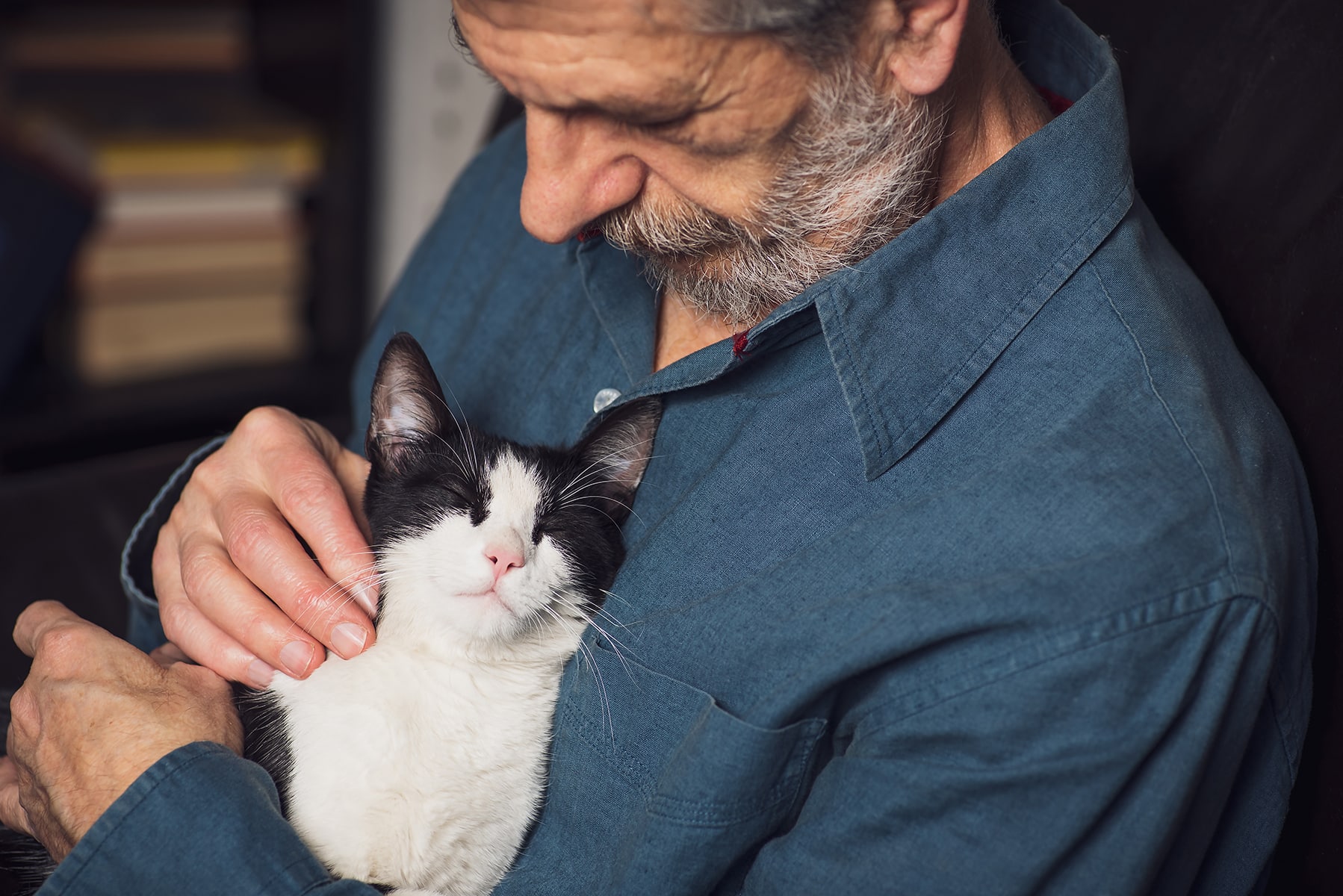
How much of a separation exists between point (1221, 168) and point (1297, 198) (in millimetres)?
122

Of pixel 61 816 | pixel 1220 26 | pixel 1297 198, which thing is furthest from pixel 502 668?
pixel 1220 26

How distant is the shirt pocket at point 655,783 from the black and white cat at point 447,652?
0.07 metres

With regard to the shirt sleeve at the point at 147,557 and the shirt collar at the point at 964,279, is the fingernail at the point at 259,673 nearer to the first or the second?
the shirt sleeve at the point at 147,557

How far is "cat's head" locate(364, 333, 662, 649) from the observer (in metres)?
1.10

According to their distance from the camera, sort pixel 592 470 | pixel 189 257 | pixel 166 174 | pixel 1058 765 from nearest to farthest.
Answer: pixel 1058 765 < pixel 592 470 < pixel 166 174 < pixel 189 257

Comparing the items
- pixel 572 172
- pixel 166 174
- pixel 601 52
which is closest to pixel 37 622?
pixel 572 172

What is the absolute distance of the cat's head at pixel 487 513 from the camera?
1096mm

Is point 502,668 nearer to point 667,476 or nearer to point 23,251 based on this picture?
point 667,476

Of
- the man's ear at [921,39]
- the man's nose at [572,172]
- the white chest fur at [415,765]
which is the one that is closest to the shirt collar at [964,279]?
the man's ear at [921,39]

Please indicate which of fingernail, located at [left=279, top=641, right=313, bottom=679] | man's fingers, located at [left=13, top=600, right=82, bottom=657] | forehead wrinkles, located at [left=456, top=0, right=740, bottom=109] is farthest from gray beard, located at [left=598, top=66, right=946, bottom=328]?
man's fingers, located at [left=13, top=600, right=82, bottom=657]

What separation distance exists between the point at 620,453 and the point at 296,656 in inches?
15.5

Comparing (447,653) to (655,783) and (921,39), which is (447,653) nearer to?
(655,783)

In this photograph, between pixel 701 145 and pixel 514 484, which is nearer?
pixel 701 145

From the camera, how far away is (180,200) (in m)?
2.71
